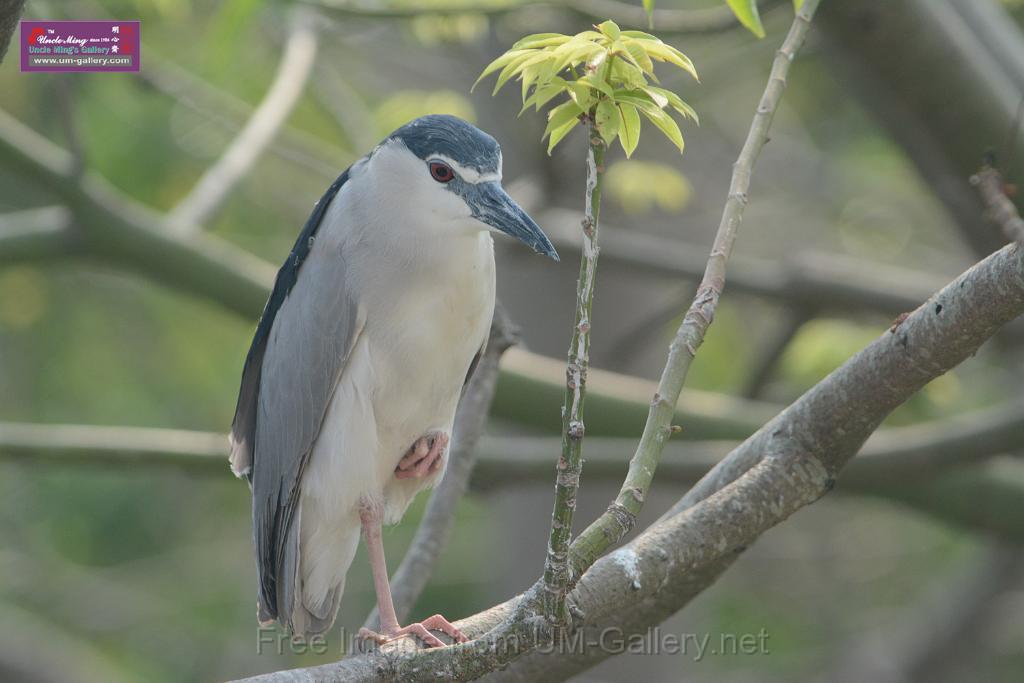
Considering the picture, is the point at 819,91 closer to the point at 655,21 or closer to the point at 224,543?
the point at 655,21

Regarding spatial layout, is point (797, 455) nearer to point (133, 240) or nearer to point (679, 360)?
point (679, 360)

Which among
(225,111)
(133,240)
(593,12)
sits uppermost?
(225,111)

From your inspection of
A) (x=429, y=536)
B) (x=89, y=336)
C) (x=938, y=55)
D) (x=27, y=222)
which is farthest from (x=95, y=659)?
(x=938, y=55)

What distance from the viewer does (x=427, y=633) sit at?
8.60 ft

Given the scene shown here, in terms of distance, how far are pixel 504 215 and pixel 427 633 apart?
93 cm

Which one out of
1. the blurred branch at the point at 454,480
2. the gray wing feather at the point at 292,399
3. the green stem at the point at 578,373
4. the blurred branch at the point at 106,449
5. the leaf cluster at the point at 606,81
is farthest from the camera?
the blurred branch at the point at 106,449

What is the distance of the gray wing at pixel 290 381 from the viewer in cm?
303

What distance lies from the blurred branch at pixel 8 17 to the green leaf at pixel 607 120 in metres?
0.96

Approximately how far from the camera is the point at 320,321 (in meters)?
3.03

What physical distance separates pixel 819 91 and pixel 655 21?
164 inches

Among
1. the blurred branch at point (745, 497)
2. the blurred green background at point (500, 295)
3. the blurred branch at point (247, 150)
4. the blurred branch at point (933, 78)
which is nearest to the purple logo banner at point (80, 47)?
the blurred branch at point (247, 150)

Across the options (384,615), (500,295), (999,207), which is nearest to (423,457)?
(384,615)

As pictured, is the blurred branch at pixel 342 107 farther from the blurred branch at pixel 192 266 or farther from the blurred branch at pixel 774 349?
the blurred branch at pixel 774 349

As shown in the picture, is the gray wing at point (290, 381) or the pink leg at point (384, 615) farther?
the gray wing at point (290, 381)
